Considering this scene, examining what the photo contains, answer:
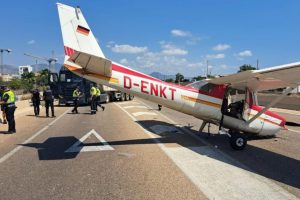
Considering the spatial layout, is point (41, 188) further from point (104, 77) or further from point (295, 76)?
point (295, 76)

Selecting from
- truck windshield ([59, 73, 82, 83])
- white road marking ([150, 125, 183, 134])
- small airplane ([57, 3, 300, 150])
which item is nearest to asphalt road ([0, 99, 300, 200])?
small airplane ([57, 3, 300, 150])

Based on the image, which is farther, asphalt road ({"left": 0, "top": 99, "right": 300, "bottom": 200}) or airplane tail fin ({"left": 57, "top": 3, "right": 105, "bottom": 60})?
airplane tail fin ({"left": 57, "top": 3, "right": 105, "bottom": 60})

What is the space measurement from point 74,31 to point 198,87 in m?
4.36

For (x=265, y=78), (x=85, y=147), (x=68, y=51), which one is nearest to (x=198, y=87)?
(x=265, y=78)

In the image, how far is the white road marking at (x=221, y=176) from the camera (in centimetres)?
610

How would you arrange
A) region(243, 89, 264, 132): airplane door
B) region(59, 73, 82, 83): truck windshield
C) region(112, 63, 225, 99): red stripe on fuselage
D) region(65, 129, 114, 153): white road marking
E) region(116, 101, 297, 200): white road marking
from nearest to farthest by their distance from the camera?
region(116, 101, 297, 200): white road marking → region(65, 129, 114, 153): white road marking → region(112, 63, 225, 99): red stripe on fuselage → region(243, 89, 264, 132): airplane door → region(59, 73, 82, 83): truck windshield

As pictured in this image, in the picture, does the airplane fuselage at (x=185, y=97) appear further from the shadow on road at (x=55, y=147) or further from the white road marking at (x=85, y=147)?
the shadow on road at (x=55, y=147)

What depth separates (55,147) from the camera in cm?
1039

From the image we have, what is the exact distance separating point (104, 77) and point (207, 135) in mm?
4752

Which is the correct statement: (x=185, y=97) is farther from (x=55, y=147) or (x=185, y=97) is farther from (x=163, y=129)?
(x=55, y=147)

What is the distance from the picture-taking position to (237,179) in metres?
6.99

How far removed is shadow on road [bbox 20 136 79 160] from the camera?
9.11 m

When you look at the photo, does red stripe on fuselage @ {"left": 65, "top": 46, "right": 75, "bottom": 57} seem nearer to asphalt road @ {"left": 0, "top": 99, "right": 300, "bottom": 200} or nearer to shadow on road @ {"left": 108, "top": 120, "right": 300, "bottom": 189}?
asphalt road @ {"left": 0, "top": 99, "right": 300, "bottom": 200}

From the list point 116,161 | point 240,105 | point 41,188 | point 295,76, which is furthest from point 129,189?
point 240,105
